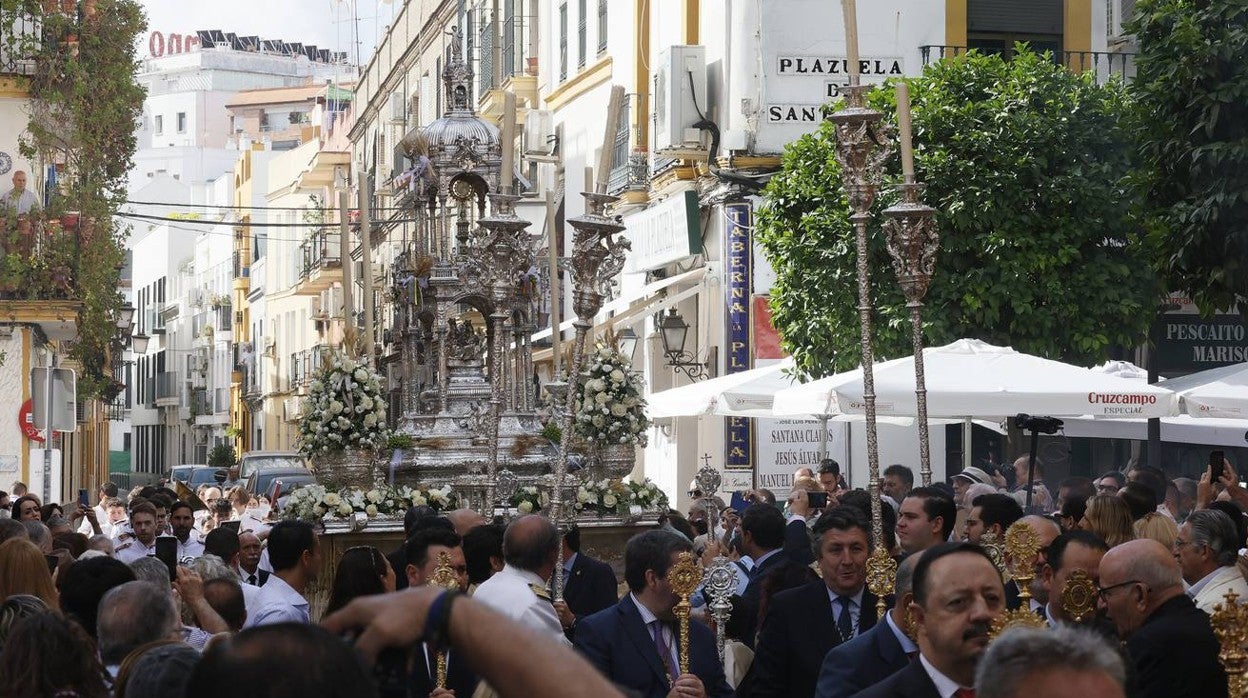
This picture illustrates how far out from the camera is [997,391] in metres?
14.6

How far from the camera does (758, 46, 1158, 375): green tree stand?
20500 mm

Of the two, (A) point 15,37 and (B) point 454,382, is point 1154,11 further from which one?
(A) point 15,37

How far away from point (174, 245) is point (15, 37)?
2958 inches

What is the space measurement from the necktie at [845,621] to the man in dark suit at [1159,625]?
1.44 meters

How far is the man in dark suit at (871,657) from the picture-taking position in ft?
19.7

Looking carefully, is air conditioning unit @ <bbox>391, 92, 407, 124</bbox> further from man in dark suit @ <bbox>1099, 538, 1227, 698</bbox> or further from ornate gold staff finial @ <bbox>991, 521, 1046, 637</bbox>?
man in dark suit @ <bbox>1099, 538, 1227, 698</bbox>

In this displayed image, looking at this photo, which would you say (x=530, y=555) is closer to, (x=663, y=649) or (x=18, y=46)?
(x=663, y=649)

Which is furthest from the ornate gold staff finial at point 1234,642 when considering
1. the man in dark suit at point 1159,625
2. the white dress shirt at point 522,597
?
the white dress shirt at point 522,597

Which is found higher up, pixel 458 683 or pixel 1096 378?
pixel 1096 378

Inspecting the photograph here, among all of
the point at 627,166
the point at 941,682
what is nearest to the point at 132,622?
the point at 941,682

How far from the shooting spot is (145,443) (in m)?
108

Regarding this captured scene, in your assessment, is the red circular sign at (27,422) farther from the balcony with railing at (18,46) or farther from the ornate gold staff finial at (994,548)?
the ornate gold staff finial at (994,548)

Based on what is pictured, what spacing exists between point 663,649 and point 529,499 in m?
6.26

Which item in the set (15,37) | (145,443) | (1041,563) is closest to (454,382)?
(1041,563)
